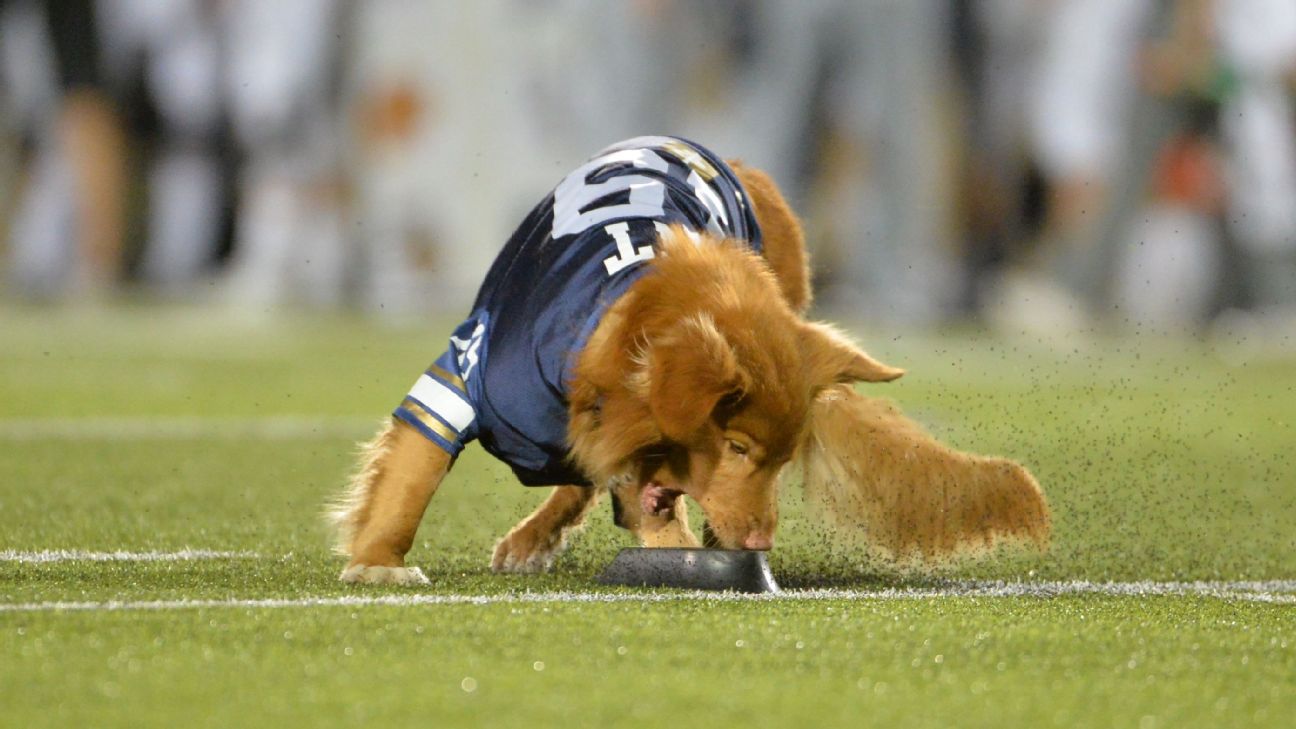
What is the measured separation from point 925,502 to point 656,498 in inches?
33.0

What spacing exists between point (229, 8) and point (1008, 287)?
735 centimetres

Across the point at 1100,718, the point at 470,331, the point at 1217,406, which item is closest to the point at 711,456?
the point at 470,331

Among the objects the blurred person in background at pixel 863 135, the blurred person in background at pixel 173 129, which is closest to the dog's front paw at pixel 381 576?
the blurred person in background at pixel 863 135

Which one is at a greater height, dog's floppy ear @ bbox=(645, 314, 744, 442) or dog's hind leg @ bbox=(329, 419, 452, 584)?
dog's floppy ear @ bbox=(645, 314, 744, 442)

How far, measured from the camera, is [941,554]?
512cm

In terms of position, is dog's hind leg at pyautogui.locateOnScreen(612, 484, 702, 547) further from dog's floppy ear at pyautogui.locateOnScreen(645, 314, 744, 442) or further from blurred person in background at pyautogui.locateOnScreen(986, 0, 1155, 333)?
blurred person in background at pyautogui.locateOnScreen(986, 0, 1155, 333)

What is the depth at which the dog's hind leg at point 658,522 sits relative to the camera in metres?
4.79

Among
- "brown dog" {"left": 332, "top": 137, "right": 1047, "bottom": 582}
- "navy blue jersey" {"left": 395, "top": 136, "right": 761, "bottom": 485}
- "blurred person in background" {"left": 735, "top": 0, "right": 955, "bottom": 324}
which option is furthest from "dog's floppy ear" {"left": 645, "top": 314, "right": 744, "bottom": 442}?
"blurred person in background" {"left": 735, "top": 0, "right": 955, "bottom": 324}

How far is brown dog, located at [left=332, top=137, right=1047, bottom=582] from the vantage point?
4.27 meters

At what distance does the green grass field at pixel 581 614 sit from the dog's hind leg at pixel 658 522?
0.21 m

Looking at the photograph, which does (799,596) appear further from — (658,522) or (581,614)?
(581,614)

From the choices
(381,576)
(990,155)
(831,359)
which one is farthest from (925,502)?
(990,155)

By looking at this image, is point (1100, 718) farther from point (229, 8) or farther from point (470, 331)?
point (229, 8)

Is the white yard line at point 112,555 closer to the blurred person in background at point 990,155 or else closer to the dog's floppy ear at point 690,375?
the dog's floppy ear at point 690,375
